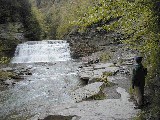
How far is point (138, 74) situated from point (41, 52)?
84.0 feet

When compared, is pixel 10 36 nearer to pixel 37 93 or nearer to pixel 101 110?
pixel 37 93

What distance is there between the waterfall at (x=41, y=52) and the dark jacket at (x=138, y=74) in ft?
75.8

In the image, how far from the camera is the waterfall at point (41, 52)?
108 ft

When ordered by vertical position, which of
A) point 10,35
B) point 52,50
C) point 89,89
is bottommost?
point 89,89

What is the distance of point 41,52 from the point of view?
113 feet

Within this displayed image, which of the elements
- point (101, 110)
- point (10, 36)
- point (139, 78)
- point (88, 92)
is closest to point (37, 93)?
point (88, 92)

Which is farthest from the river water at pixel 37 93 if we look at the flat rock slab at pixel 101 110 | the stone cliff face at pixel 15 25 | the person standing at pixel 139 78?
the stone cliff face at pixel 15 25

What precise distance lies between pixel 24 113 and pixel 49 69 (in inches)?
501

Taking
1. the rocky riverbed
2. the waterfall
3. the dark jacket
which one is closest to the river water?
the rocky riverbed

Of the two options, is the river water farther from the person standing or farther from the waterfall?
the waterfall

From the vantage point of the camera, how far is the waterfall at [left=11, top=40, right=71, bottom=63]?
108ft

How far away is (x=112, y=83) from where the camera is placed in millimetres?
14914

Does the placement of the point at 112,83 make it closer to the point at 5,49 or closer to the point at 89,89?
the point at 89,89

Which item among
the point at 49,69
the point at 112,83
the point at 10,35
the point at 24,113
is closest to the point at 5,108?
the point at 24,113
